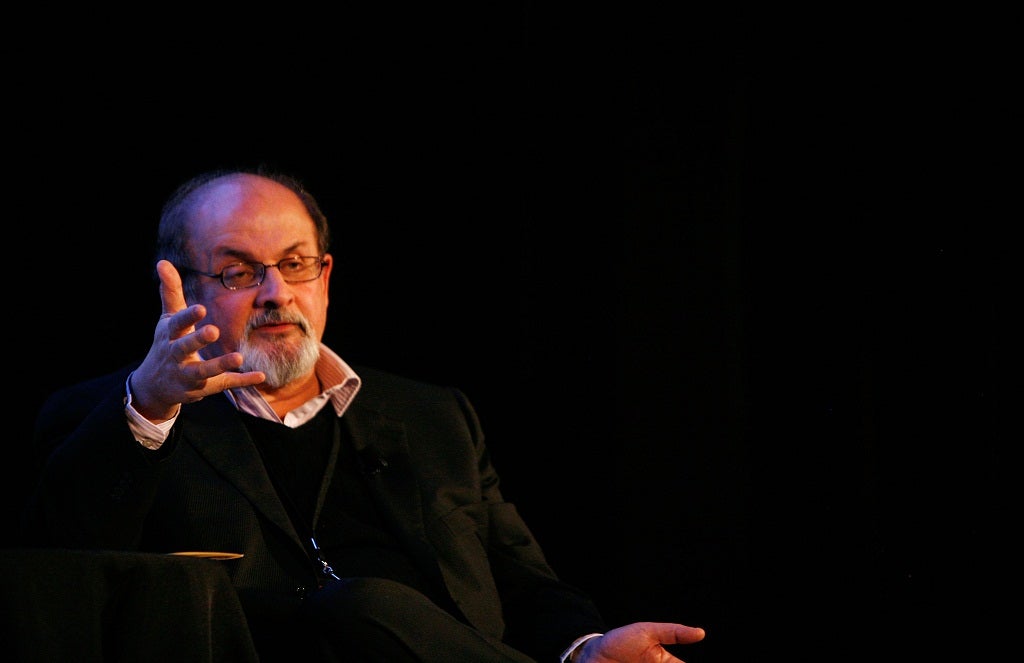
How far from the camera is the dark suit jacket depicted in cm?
165

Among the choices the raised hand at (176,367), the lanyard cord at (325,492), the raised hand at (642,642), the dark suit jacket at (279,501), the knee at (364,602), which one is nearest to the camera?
the knee at (364,602)

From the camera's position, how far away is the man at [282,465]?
1.63 m

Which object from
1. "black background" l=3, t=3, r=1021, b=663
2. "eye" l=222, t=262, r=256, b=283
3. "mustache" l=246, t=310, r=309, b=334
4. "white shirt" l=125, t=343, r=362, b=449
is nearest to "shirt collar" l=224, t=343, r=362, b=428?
"white shirt" l=125, t=343, r=362, b=449

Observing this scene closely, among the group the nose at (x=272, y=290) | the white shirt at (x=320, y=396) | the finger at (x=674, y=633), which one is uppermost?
the nose at (x=272, y=290)

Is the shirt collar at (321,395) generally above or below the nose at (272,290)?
below

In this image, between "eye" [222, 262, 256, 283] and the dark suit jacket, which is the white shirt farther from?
"eye" [222, 262, 256, 283]

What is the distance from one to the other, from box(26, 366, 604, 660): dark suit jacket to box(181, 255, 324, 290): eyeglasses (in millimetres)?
288

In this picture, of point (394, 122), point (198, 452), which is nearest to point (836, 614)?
point (198, 452)

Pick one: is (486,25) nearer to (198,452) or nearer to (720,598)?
(198,452)

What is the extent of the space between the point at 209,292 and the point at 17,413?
0.71 meters

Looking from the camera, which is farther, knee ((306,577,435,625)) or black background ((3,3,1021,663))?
black background ((3,3,1021,663))

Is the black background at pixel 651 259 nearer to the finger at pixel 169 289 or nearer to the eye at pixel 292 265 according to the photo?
the eye at pixel 292 265

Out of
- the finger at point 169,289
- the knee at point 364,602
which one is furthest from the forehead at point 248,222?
the knee at point 364,602

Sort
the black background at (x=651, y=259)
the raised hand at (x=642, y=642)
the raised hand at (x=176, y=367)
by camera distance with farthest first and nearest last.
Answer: the black background at (x=651, y=259) < the raised hand at (x=642, y=642) < the raised hand at (x=176, y=367)
